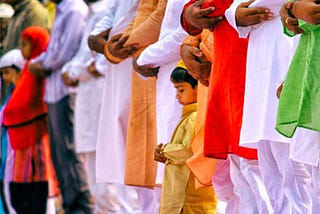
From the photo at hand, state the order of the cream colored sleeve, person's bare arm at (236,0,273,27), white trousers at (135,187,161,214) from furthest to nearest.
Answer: white trousers at (135,187,161,214)
the cream colored sleeve
person's bare arm at (236,0,273,27)

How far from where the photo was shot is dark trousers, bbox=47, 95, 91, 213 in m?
11.2

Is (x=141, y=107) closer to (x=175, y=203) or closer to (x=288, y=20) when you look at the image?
(x=175, y=203)

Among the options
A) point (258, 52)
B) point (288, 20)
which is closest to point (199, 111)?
point (258, 52)

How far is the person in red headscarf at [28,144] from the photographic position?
11.1 metres

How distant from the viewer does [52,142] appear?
11.5m

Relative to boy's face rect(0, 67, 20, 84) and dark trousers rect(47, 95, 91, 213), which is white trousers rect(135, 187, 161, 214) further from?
boy's face rect(0, 67, 20, 84)

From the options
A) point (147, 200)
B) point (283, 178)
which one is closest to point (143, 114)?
point (147, 200)

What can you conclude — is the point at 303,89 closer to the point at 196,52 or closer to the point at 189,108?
the point at 196,52

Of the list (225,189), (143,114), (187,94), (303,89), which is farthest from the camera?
(143,114)

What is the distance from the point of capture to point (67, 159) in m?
11.4

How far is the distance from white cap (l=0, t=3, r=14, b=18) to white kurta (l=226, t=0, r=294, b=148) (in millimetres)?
6672

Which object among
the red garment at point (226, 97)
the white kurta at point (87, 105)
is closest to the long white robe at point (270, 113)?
the red garment at point (226, 97)

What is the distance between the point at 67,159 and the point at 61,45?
102 cm

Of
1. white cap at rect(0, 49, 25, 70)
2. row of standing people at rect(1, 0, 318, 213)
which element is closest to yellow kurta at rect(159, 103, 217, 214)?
row of standing people at rect(1, 0, 318, 213)
